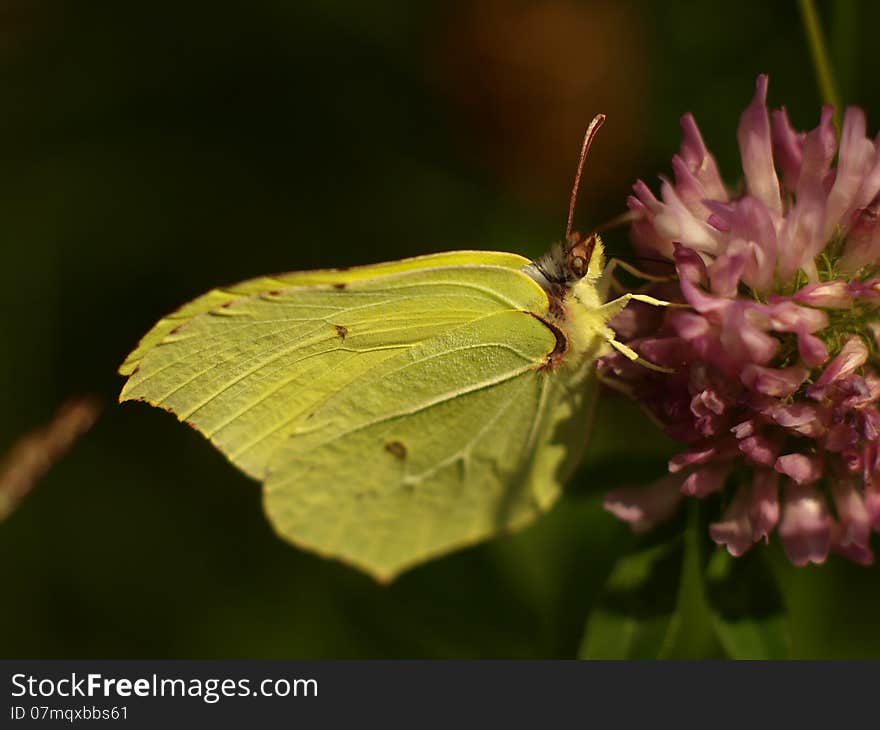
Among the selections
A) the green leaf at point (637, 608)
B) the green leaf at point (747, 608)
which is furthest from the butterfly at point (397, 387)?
the green leaf at point (747, 608)

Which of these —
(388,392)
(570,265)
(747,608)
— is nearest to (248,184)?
(388,392)

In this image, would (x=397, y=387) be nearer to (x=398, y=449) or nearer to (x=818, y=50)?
(x=398, y=449)

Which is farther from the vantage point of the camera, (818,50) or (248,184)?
(248,184)

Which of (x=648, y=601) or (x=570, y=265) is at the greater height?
Result: (x=570, y=265)

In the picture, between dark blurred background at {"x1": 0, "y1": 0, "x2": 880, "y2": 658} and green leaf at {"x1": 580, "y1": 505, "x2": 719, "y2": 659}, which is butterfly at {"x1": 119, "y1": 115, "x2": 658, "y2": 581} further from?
dark blurred background at {"x1": 0, "y1": 0, "x2": 880, "y2": 658}

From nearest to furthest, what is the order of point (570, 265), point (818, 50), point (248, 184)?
1. point (570, 265)
2. point (818, 50)
3. point (248, 184)

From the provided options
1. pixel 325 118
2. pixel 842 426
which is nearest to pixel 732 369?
pixel 842 426
